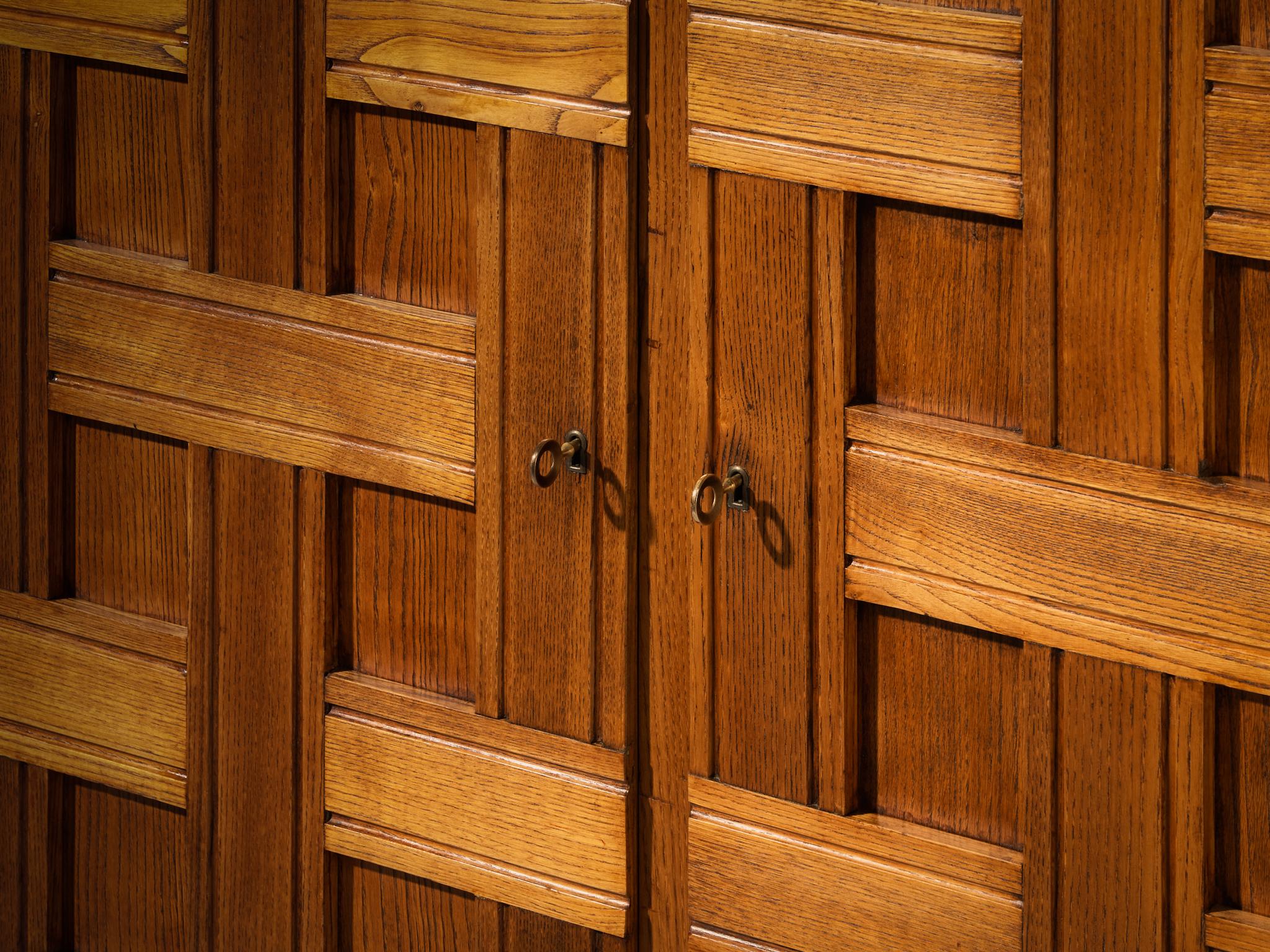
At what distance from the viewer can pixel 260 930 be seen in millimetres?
1715

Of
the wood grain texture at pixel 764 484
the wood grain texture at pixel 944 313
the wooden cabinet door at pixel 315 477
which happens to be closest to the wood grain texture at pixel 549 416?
the wooden cabinet door at pixel 315 477

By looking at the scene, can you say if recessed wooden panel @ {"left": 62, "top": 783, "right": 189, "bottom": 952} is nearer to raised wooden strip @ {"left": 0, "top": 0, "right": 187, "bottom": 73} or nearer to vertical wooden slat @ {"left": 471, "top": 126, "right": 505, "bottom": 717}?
vertical wooden slat @ {"left": 471, "top": 126, "right": 505, "bottom": 717}

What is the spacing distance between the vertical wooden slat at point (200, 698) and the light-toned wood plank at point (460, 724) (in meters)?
0.15

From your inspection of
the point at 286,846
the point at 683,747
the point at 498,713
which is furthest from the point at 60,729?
the point at 683,747

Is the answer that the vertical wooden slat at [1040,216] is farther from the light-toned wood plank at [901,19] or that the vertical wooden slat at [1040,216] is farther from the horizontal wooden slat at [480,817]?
the horizontal wooden slat at [480,817]

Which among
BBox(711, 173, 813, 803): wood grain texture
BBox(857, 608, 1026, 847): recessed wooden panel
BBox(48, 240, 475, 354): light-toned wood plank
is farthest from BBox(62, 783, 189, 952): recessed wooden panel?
BBox(857, 608, 1026, 847): recessed wooden panel

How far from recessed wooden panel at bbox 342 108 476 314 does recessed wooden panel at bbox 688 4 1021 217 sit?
0.78 ft

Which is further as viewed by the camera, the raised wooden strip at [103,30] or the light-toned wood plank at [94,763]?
the light-toned wood plank at [94,763]

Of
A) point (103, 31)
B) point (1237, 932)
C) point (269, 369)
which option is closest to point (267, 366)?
point (269, 369)

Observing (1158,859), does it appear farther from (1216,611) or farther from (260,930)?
(260,930)

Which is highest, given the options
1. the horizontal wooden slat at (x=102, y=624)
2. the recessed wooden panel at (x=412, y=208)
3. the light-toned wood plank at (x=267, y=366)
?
the recessed wooden panel at (x=412, y=208)

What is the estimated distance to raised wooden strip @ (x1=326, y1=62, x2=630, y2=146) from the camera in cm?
140

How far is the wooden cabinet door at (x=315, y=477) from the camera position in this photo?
4.81 ft

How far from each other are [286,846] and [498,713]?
289 millimetres
